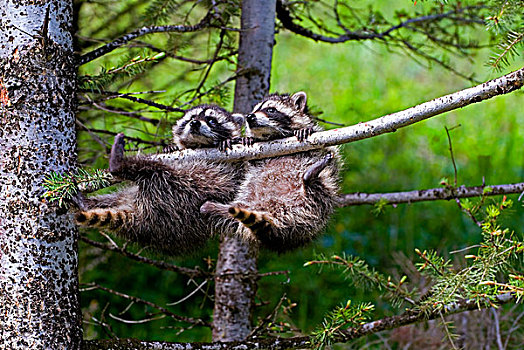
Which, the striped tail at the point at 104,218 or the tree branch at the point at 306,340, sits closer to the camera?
the striped tail at the point at 104,218

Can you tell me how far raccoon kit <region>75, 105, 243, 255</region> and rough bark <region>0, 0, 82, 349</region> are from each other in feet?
1.36

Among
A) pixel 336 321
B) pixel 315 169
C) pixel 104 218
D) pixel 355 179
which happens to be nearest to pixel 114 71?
pixel 104 218

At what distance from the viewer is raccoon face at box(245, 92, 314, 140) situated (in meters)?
3.03

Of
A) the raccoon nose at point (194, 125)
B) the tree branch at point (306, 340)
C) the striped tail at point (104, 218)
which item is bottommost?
the tree branch at point (306, 340)

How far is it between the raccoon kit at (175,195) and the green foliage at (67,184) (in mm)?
269

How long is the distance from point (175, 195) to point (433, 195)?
148cm

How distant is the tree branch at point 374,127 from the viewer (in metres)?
2.13

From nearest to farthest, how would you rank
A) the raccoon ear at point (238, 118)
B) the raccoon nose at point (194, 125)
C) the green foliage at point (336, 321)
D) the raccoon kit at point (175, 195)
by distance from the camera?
the green foliage at point (336, 321)
the raccoon kit at point (175, 195)
the raccoon nose at point (194, 125)
the raccoon ear at point (238, 118)

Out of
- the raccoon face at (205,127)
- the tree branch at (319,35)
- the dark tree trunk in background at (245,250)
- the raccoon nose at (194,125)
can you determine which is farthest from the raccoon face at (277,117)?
the tree branch at (319,35)

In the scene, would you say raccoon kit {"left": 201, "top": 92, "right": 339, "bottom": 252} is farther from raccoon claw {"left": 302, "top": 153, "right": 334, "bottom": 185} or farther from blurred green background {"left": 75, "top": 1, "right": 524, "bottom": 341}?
blurred green background {"left": 75, "top": 1, "right": 524, "bottom": 341}

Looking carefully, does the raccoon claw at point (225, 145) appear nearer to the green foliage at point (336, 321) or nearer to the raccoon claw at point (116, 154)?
the raccoon claw at point (116, 154)

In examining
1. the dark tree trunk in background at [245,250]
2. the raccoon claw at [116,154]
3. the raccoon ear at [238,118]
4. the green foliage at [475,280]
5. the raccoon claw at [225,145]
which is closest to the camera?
the green foliage at [475,280]

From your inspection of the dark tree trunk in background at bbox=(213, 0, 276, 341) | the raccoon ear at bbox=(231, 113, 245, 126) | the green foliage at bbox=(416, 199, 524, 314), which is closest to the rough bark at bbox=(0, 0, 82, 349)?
the raccoon ear at bbox=(231, 113, 245, 126)

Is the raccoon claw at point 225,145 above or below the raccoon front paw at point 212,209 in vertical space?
above
